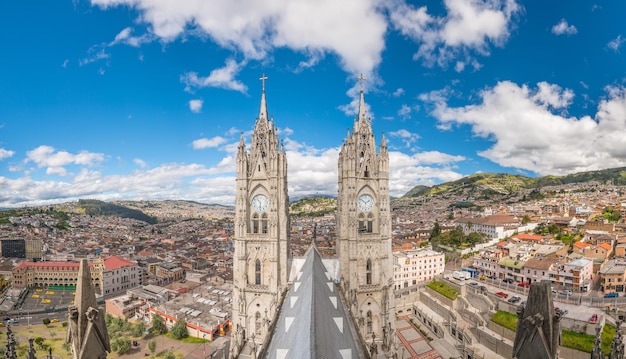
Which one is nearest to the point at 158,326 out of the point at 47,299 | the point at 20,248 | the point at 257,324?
the point at 257,324

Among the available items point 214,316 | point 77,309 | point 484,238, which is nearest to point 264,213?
point 77,309

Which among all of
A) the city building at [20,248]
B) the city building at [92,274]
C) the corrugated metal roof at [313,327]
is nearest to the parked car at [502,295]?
the corrugated metal roof at [313,327]

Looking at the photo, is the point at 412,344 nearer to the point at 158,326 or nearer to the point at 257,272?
the point at 257,272

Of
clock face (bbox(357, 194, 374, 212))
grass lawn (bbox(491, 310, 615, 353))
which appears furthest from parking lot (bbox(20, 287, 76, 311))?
grass lawn (bbox(491, 310, 615, 353))

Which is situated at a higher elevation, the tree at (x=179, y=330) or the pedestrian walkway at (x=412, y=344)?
the tree at (x=179, y=330)

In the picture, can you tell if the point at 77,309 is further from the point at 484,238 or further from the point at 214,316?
the point at 484,238

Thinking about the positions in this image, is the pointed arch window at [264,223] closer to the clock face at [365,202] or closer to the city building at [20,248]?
the clock face at [365,202]
